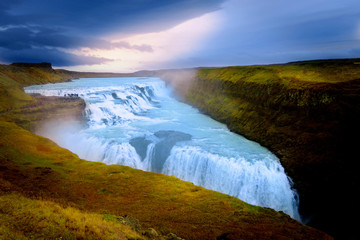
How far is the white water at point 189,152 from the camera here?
55.5 ft

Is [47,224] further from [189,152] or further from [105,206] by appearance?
[189,152]

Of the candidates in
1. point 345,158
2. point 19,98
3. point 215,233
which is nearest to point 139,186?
point 215,233

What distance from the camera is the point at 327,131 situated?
741 inches

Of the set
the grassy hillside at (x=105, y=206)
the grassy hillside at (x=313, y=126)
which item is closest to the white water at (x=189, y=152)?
the grassy hillside at (x=313, y=126)

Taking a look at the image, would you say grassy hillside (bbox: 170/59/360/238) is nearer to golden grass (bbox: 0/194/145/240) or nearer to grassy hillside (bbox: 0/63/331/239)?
grassy hillside (bbox: 0/63/331/239)

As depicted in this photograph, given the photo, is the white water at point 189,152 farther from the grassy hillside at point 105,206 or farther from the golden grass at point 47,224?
the golden grass at point 47,224

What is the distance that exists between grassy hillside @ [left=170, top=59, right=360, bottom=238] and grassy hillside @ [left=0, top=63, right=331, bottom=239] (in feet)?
29.1

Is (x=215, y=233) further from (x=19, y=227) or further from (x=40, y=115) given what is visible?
(x=40, y=115)

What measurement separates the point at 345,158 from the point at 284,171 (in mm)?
5140

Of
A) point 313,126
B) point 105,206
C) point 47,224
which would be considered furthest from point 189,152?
point 47,224

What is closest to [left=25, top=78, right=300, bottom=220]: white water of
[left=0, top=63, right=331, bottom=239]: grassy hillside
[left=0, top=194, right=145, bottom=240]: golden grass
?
[left=0, top=63, right=331, bottom=239]: grassy hillside

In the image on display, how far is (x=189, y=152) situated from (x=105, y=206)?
11.8 meters

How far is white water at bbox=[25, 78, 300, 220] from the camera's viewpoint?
16.9 meters

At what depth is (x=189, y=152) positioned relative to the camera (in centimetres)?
2044
